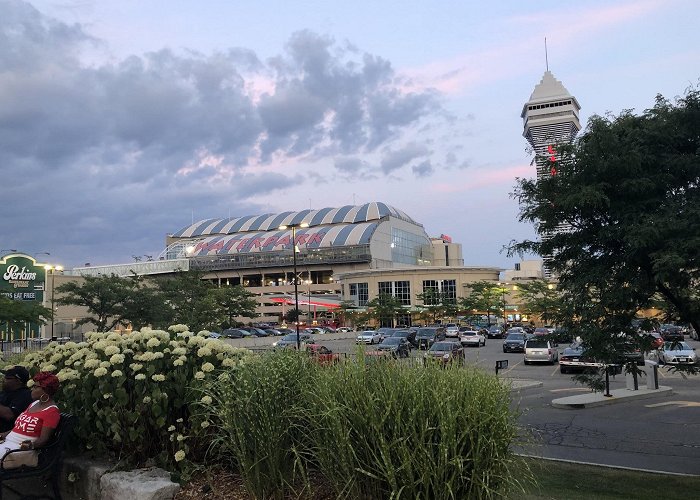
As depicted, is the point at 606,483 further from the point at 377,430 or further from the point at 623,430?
the point at 377,430

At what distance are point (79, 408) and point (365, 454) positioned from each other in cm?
337

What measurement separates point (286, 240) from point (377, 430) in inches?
4570

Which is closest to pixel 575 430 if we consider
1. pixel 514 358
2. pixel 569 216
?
pixel 569 216

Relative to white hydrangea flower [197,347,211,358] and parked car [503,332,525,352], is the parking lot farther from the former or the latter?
parked car [503,332,525,352]

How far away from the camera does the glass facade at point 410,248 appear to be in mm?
123512

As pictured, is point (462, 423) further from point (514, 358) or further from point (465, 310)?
point (465, 310)

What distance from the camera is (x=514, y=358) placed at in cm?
3603

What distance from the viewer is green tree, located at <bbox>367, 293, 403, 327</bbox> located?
8425cm

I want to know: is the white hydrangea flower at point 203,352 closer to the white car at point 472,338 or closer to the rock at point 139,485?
the rock at point 139,485

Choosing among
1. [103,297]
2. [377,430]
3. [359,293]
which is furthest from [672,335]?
[359,293]

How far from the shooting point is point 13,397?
6.74m

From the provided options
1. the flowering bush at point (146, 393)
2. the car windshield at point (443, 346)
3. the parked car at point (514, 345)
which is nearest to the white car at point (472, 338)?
the parked car at point (514, 345)

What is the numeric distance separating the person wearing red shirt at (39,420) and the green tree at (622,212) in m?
6.84

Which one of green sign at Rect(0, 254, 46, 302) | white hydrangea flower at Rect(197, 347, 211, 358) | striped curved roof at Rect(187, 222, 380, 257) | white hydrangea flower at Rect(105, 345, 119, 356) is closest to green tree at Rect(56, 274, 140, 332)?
green sign at Rect(0, 254, 46, 302)
